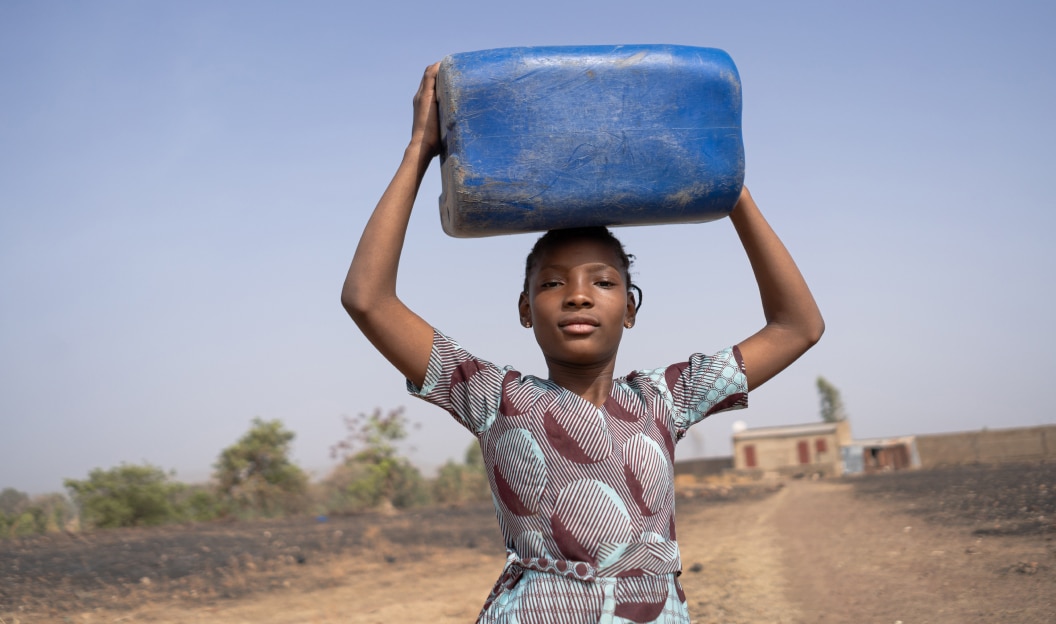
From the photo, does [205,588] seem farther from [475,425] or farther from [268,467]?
[268,467]

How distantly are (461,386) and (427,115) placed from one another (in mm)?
652

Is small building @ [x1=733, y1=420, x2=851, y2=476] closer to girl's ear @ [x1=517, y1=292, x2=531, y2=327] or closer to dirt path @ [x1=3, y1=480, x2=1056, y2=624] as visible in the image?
dirt path @ [x1=3, y1=480, x2=1056, y2=624]

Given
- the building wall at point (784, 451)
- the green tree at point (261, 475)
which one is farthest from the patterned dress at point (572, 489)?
the building wall at point (784, 451)

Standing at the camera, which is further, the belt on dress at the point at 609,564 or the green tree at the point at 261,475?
the green tree at the point at 261,475

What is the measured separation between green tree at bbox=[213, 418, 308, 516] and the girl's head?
19.0 m

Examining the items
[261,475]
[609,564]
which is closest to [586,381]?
[609,564]

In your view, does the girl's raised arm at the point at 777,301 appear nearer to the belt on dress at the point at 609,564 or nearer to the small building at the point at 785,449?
the belt on dress at the point at 609,564

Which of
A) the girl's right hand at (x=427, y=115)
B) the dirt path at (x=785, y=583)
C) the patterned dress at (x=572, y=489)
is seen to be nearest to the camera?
the patterned dress at (x=572, y=489)

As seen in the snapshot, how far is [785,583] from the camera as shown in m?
7.02

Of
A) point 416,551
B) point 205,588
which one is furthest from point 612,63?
point 416,551

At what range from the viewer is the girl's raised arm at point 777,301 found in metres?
2.31

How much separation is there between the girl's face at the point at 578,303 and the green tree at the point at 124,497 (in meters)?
15.2

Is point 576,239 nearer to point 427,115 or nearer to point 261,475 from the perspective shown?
point 427,115

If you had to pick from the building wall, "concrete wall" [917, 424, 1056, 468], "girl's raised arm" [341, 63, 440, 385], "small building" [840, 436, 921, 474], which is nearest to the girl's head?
"girl's raised arm" [341, 63, 440, 385]
